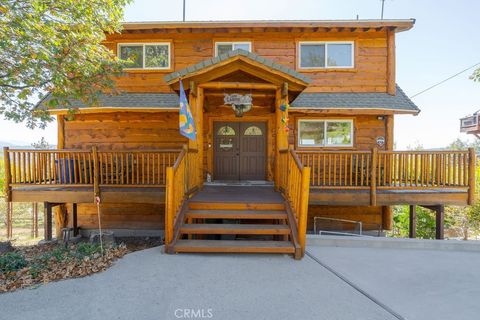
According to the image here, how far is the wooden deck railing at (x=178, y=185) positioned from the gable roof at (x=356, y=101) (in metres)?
3.89

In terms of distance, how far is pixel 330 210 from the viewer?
335 inches

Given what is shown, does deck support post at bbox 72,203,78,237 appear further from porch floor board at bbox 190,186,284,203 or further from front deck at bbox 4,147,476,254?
porch floor board at bbox 190,186,284,203

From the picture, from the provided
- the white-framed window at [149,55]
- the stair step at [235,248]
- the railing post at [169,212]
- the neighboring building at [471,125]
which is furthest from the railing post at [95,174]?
the neighboring building at [471,125]

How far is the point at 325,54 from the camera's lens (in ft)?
28.6

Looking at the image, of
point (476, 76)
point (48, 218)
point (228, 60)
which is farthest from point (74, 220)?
point (476, 76)

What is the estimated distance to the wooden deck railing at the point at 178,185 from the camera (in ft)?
15.0

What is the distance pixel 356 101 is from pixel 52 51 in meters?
8.41

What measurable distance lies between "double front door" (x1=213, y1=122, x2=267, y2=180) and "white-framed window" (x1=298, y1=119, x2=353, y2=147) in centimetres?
137

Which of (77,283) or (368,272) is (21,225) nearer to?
(77,283)

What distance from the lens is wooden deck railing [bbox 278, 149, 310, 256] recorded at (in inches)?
175

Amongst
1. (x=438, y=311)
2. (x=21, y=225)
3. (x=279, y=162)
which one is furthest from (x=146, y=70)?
(x=21, y=225)

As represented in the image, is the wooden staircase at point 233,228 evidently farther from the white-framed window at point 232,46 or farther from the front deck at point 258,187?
the white-framed window at point 232,46

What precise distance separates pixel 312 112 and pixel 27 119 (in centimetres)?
789

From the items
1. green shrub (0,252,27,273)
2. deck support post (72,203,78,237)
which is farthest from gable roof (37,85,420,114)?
green shrub (0,252,27,273)
